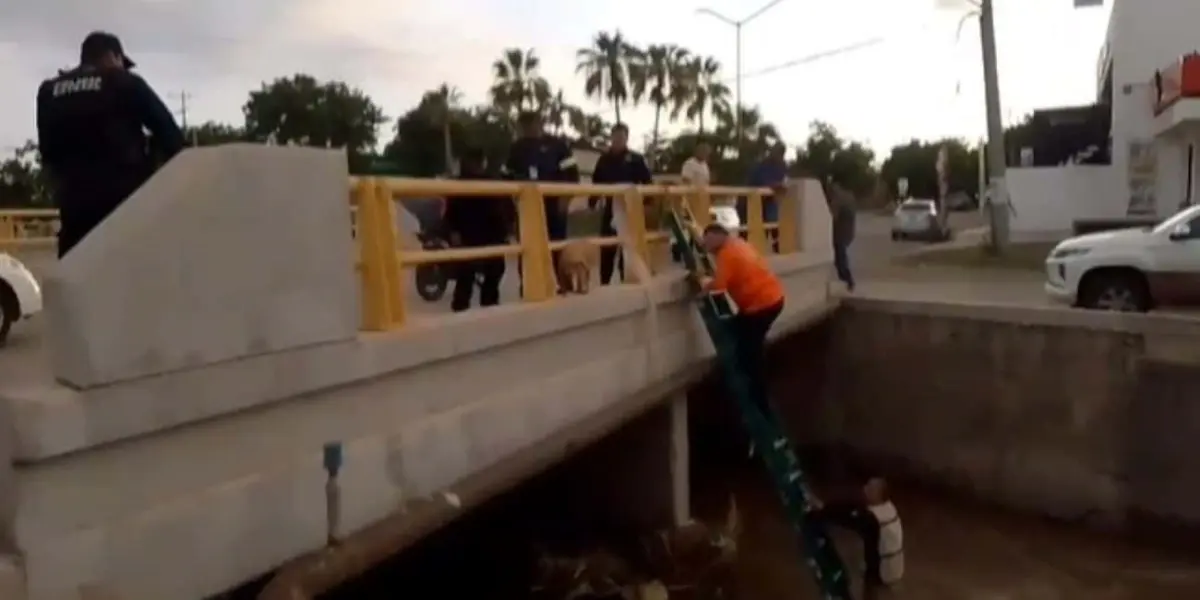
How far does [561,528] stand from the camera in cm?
1202

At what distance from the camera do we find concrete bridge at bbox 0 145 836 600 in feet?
14.8

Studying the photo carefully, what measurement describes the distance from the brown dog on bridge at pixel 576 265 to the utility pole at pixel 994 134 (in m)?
21.7

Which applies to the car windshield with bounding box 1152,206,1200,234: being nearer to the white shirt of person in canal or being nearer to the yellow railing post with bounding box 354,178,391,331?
the white shirt of person in canal

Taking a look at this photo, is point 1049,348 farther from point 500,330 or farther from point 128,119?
point 128,119

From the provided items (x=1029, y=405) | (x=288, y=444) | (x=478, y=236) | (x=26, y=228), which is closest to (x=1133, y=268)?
(x=1029, y=405)

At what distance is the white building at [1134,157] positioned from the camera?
36438mm

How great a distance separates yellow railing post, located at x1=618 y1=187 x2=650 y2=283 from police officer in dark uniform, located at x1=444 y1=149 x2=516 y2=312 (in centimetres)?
91

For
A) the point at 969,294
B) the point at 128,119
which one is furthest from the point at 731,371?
the point at 969,294

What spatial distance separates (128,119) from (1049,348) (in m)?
11.4

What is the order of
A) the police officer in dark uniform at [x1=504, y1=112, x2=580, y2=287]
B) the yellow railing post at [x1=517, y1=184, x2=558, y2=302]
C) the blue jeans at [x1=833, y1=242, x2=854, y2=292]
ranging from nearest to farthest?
the yellow railing post at [x1=517, y1=184, x2=558, y2=302], the police officer in dark uniform at [x1=504, y1=112, x2=580, y2=287], the blue jeans at [x1=833, y1=242, x2=854, y2=292]

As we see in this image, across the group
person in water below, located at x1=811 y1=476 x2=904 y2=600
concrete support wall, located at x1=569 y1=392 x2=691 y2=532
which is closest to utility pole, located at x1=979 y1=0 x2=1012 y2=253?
concrete support wall, located at x1=569 y1=392 x2=691 y2=532

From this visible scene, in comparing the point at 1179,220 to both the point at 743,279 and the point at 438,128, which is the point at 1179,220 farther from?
the point at 438,128

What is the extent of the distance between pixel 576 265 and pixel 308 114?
2135 inches

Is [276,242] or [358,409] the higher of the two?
[276,242]
